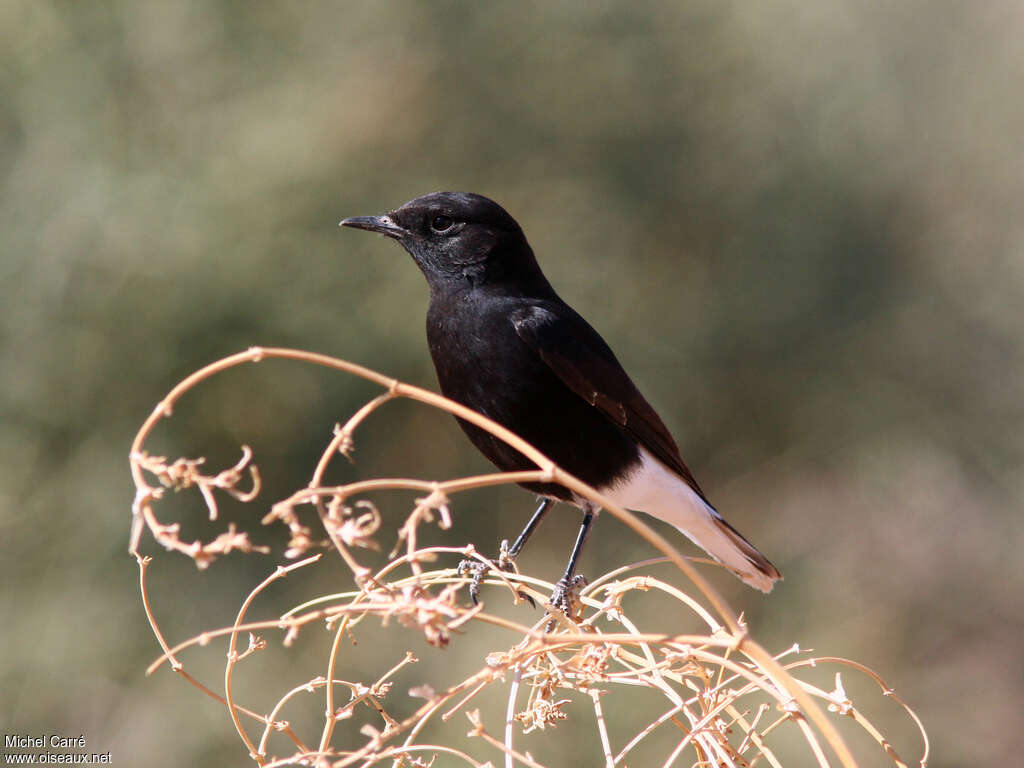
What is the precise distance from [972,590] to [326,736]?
8250 millimetres

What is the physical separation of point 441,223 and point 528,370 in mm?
676

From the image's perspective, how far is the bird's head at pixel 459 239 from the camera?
381 centimetres

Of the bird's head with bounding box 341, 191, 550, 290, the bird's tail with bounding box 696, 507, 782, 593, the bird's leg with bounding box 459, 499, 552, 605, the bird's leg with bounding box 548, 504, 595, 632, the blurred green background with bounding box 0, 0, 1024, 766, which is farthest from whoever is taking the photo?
the blurred green background with bounding box 0, 0, 1024, 766

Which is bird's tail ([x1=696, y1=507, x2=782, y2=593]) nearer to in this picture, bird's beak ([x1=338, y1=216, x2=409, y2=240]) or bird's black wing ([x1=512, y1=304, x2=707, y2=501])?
bird's black wing ([x1=512, y1=304, x2=707, y2=501])

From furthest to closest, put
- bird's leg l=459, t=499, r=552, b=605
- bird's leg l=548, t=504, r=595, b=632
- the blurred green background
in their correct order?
the blurred green background, bird's leg l=548, t=504, r=595, b=632, bird's leg l=459, t=499, r=552, b=605

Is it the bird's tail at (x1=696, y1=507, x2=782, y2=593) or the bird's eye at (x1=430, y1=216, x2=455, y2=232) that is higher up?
the bird's eye at (x1=430, y1=216, x2=455, y2=232)

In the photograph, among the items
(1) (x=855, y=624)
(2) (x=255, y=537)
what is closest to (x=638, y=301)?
(1) (x=855, y=624)

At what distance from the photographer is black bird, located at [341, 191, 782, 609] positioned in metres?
3.55

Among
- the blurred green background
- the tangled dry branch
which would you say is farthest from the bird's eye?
the blurred green background

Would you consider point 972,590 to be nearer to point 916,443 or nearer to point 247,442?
point 916,443

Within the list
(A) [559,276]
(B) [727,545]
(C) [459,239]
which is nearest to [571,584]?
(B) [727,545]

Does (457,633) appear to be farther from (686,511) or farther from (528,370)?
(686,511)

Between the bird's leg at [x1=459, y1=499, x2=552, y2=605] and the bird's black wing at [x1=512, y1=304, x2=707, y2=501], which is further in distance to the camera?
the bird's black wing at [x1=512, y1=304, x2=707, y2=501]

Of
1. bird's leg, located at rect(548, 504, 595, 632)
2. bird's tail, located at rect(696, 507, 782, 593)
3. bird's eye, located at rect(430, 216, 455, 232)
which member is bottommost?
bird's leg, located at rect(548, 504, 595, 632)
